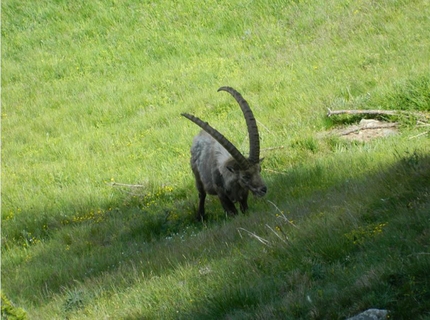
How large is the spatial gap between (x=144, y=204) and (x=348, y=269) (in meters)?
7.38

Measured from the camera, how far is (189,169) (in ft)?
46.2

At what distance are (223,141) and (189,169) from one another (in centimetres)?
423

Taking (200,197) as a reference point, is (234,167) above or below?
above

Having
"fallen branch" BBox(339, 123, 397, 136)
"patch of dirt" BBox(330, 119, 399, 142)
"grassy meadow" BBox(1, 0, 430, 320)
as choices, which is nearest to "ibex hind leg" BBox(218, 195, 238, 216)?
"grassy meadow" BBox(1, 0, 430, 320)

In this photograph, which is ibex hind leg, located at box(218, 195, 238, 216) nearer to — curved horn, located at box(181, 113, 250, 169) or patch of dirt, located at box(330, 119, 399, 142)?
curved horn, located at box(181, 113, 250, 169)

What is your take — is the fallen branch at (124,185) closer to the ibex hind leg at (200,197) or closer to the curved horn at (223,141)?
the ibex hind leg at (200,197)

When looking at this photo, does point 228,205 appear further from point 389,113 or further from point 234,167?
point 389,113

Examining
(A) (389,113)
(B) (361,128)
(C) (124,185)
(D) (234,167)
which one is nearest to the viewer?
(D) (234,167)

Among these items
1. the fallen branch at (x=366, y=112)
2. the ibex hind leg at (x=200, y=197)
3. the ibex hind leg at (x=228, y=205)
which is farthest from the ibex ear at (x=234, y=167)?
the fallen branch at (x=366, y=112)

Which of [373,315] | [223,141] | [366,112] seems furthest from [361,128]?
[373,315]

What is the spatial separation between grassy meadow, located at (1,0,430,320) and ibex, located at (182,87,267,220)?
379 millimetres

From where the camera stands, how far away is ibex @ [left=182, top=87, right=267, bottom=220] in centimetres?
994

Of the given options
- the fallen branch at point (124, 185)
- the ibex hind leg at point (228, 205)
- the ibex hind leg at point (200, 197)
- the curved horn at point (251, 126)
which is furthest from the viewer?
the fallen branch at point (124, 185)

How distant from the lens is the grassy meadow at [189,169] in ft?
22.3
